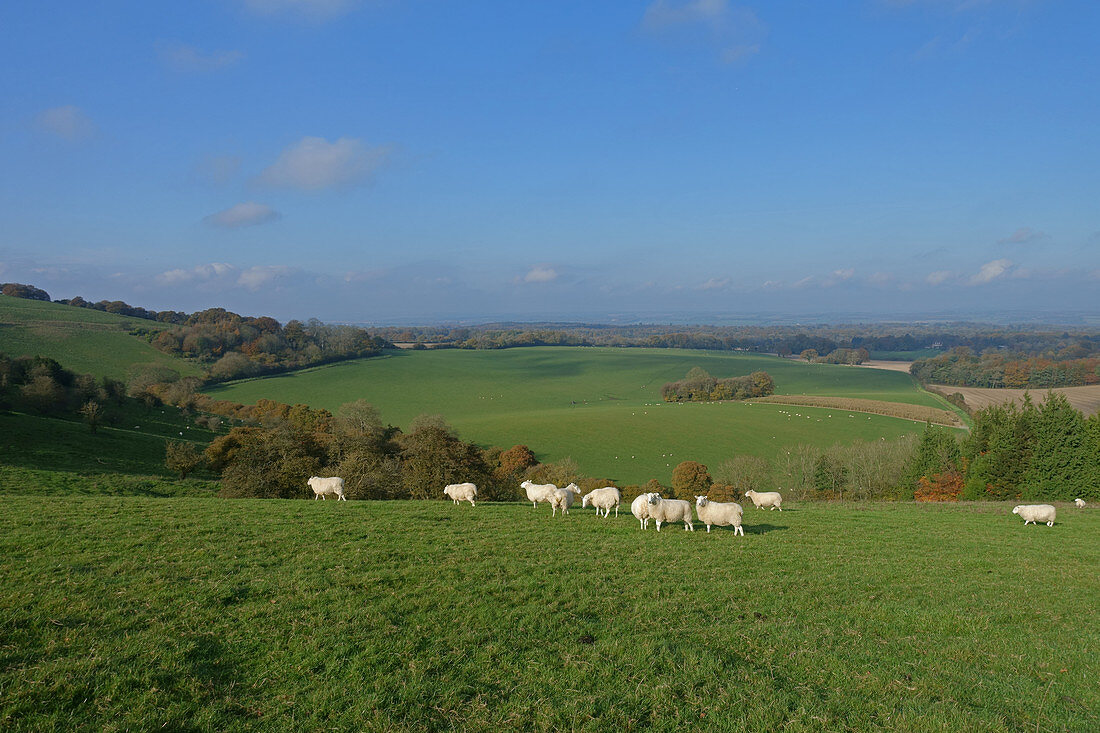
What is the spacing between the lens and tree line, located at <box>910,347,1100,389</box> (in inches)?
3848

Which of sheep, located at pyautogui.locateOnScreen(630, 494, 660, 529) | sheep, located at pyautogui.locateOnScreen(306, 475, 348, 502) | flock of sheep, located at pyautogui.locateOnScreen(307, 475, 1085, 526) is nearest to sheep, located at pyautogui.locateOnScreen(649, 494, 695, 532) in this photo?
flock of sheep, located at pyautogui.locateOnScreen(307, 475, 1085, 526)

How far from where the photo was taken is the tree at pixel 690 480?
52.7m

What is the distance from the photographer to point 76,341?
301 feet

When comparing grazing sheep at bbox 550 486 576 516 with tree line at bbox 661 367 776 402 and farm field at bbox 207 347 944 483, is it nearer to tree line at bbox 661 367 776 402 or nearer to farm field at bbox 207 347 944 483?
farm field at bbox 207 347 944 483

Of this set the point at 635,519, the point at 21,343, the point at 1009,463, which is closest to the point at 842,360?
the point at 1009,463

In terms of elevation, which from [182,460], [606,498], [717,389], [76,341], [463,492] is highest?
[76,341]

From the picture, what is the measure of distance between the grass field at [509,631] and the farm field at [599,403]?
146 feet

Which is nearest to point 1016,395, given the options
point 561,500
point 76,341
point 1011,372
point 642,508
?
point 1011,372

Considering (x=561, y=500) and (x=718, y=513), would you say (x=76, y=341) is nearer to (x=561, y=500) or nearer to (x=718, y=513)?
(x=561, y=500)

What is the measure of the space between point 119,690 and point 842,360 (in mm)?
189497

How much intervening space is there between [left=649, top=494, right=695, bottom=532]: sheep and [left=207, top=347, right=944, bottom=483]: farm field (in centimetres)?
4048

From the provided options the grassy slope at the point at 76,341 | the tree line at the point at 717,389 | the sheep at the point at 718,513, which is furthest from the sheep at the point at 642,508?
the grassy slope at the point at 76,341

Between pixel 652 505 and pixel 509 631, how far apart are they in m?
8.59

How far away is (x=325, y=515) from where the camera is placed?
1609 centimetres
